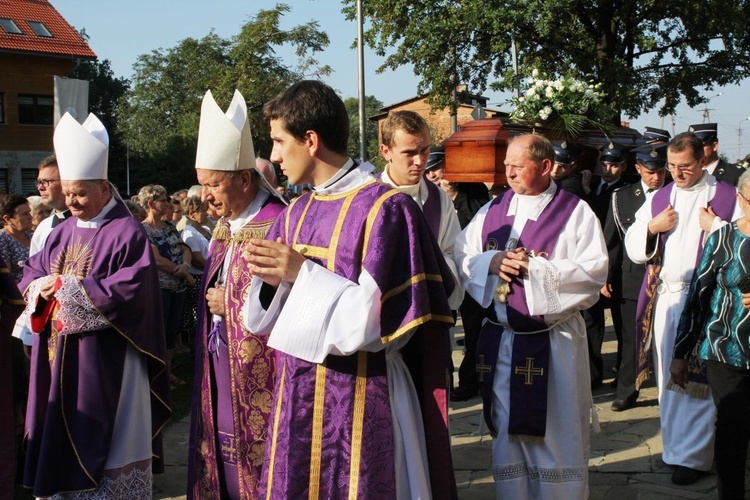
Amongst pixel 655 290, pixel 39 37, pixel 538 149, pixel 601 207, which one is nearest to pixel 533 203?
pixel 538 149

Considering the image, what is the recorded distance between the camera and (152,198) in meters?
7.94

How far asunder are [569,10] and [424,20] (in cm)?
418

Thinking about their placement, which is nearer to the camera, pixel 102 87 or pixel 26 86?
pixel 26 86

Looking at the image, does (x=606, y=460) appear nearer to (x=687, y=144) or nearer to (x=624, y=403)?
(x=624, y=403)

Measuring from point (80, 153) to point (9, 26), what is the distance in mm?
33927

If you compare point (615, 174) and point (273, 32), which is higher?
point (273, 32)

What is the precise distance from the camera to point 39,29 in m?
35.0

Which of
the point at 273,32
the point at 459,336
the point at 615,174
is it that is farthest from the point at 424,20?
the point at 615,174

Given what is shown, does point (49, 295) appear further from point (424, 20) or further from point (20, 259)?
point (424, 20)

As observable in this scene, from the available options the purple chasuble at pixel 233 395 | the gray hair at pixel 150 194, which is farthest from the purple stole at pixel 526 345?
the gray hair at pixel 150 194

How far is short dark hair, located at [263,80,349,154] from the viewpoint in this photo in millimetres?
3074

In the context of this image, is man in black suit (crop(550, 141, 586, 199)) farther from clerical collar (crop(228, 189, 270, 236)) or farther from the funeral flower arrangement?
clerical collar (crop(228, 189, 270, 236))

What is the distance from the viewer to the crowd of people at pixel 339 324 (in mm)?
2982

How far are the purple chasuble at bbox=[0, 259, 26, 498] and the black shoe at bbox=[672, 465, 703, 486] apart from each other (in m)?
4.10
